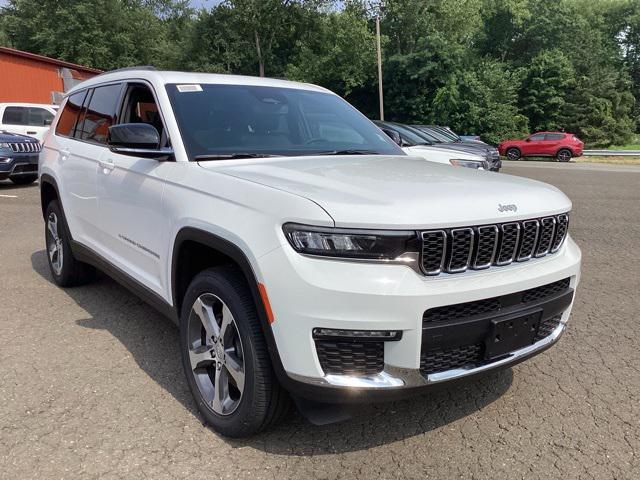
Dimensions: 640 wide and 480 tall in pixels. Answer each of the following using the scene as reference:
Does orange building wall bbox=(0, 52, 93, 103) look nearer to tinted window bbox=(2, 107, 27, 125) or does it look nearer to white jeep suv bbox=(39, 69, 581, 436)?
tinted window bbox=(2, 107, 27, 125)

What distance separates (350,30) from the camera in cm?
3944

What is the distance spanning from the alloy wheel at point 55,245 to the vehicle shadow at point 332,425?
40.4 inches

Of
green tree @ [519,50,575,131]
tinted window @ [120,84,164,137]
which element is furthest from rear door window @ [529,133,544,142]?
tinted window @ [120,84,164,137]

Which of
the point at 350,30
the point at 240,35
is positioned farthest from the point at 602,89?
the point at 240,35

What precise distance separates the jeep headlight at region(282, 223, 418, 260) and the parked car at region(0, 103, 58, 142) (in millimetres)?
14043

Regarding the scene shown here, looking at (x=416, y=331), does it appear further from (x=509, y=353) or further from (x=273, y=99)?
(x=273, y=99)

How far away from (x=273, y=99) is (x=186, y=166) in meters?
1.09

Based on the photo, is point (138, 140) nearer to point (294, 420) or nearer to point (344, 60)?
point (294, 420)

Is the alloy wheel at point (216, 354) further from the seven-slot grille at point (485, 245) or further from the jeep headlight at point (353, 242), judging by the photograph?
the seven-slot grille at point (485, 245)

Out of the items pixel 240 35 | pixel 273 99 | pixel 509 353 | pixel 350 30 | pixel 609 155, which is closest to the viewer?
pixel 509 353

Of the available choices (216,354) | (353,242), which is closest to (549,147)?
(216,354)

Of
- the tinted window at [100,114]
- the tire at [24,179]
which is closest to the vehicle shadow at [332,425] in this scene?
the tinted window at [100,114]

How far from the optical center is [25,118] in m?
14.6

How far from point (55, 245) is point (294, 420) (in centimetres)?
336
